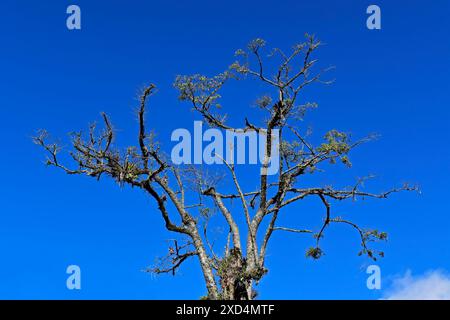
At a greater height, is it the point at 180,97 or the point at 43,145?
the point at 180,97

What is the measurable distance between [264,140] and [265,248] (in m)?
2.77

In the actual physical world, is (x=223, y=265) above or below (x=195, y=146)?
below

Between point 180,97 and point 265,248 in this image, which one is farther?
point 180,97

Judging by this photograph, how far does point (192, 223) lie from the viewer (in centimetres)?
1359

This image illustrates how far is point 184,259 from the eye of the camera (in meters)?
14.4
